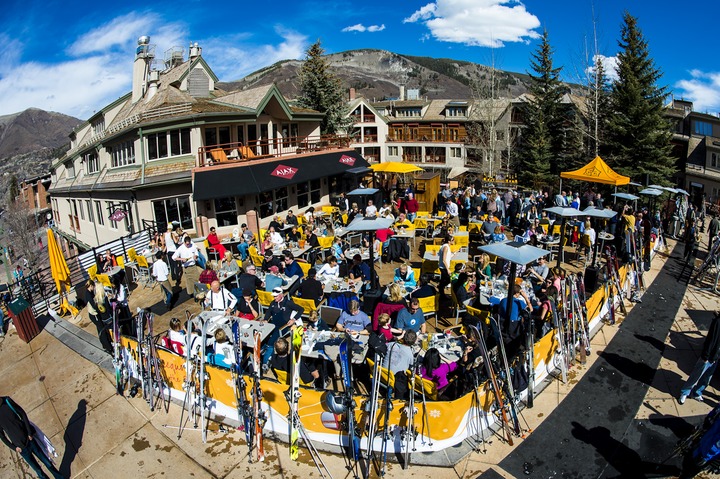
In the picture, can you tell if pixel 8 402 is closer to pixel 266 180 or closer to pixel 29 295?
pixel 29 295

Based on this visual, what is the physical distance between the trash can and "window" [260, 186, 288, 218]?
11467 mm

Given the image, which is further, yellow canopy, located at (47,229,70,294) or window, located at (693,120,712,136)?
window, located at (693,120,712,136)

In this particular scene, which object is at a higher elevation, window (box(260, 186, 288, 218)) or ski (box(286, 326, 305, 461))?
window (box(260, 186, 288, 218))

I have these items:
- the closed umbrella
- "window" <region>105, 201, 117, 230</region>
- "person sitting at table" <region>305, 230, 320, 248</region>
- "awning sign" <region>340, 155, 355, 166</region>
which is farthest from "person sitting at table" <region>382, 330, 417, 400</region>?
"awning sign" <region>340, 155, 355, 166</region>

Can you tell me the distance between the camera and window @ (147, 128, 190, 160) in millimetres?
20312

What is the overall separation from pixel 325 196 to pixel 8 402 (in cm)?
2237

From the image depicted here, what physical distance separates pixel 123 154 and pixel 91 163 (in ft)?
22.7

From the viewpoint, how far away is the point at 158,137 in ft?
66.8

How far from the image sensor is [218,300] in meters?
10.3

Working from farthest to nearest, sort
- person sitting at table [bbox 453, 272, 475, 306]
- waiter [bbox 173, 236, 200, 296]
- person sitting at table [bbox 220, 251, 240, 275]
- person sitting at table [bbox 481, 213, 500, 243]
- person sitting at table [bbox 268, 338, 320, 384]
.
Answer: person sitting at table [bbox 481, 213, 500, 243] → waiter [bbox 173, 236, 200, 296] → person sitting at table [bbox 220, 251, 240, 275] → person sitting at table [bbox 453, 272, 475, 306] → person sitting at table [bbox 268, 338, 320, 384]

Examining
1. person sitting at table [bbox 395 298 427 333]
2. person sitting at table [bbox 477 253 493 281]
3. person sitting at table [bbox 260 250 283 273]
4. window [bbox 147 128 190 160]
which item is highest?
window [bbox 147 128 190 160]

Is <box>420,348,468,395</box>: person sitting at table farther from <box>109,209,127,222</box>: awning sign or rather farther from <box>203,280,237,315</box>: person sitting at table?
<box>109,209,127,222</box>: awning sign

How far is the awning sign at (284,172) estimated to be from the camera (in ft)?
71.0

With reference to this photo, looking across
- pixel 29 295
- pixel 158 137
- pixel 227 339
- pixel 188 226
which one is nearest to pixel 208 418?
pixel 227 339
